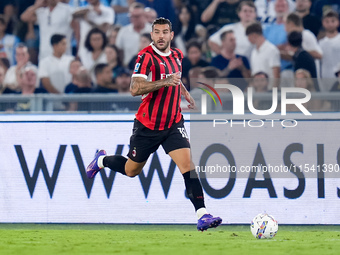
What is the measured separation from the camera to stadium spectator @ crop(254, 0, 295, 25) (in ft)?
34.5

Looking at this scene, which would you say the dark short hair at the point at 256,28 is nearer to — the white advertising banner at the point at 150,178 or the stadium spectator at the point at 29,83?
the white advertising banner at the point at 150,178

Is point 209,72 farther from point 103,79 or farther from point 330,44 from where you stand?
point 330,44

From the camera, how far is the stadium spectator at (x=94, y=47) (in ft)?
35.6

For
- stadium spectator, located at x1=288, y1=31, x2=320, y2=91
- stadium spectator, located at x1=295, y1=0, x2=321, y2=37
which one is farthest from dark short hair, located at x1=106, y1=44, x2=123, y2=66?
stadium spectator, located at x1=295, y1=0, x2=321, y2=37

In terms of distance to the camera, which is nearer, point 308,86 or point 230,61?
point 308,86

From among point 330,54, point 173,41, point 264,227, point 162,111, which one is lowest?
point 264,227

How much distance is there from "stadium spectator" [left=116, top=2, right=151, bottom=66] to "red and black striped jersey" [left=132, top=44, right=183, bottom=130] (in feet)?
12.5

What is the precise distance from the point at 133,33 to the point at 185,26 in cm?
88

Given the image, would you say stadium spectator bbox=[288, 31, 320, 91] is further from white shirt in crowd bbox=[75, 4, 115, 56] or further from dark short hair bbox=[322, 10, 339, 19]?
white shirt in crowd bbox=[75, 4, 115, 56]

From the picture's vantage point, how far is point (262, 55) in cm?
1005

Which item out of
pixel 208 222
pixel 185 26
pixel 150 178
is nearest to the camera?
pixel 208 222

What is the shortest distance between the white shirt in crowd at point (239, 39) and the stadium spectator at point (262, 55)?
0.12 meters

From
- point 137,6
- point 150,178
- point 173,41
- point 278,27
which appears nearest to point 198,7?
point 173,41

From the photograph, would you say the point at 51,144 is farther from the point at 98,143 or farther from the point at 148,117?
the point at 148,117
